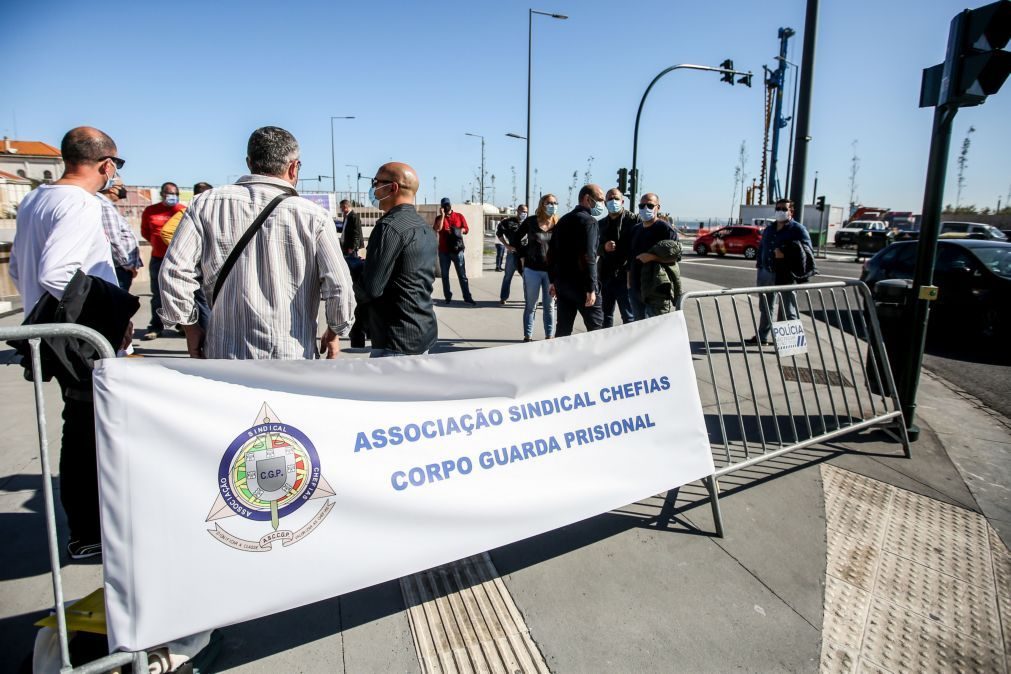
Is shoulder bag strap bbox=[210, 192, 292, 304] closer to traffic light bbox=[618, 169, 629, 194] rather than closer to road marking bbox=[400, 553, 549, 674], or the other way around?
road marking bbox=[400, 553, 549, 674]

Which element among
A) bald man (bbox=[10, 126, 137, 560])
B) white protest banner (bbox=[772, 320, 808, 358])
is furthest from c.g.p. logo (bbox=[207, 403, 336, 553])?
white protest banner (bbox=[772, 320, 808, 358])

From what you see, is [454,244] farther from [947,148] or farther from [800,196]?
[947,148]

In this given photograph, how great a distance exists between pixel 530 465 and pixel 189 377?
135 centimetres

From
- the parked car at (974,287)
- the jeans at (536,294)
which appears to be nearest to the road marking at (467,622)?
the jeans at (536,294)

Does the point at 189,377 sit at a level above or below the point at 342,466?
above

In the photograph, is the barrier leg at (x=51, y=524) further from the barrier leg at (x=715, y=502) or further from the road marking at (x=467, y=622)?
the barrier leg at (x=715, y=502)

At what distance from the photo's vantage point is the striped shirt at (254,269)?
249 cm

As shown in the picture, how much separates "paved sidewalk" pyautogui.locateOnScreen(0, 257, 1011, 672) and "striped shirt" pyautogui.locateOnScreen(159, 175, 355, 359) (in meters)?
1.22

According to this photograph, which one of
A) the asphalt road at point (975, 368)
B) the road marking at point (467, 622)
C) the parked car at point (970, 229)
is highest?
the parked car at point (970, 229)

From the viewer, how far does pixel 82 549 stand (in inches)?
104

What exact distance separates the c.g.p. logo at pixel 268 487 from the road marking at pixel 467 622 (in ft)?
2.47

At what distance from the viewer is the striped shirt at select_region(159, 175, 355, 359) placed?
2492 mm

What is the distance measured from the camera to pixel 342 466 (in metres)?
2.06

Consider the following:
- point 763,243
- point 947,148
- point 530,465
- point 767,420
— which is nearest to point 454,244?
point 763,243
